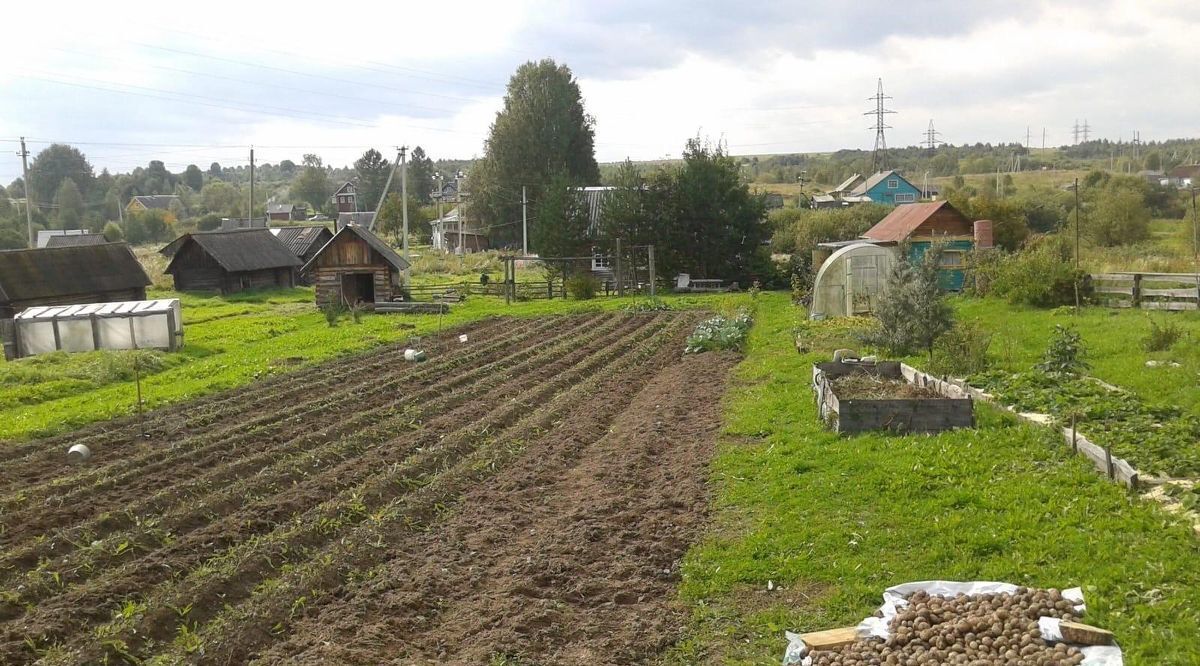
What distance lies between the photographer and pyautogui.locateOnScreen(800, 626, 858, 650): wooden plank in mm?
6289

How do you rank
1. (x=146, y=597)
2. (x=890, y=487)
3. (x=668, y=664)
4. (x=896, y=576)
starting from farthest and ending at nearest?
(x=890, y=487)
(x=146, y=597)
(x=896, y=576)
(x=668, y=664)

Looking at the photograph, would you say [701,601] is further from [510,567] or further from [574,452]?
[574,452]

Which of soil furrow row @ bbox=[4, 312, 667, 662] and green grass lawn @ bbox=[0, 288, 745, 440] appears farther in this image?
green grass lawn @ bbox=[0, 288, 745, 440]

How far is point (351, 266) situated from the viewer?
36.2 metres

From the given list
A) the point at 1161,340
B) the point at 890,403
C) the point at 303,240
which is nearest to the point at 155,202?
the point at 303,240

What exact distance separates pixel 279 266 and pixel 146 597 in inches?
1667

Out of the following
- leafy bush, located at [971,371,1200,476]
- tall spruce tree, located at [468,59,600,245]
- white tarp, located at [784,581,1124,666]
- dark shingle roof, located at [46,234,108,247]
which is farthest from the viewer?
tall spruce tree, located at [468,59,600,245]

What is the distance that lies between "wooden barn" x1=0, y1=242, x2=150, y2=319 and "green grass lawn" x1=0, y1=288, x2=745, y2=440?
283 centimetres

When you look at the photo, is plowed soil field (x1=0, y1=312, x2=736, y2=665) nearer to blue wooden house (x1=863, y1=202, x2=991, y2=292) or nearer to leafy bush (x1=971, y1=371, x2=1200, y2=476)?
leafy bush (x1=971, y1=371, x2=1200, y2=476)

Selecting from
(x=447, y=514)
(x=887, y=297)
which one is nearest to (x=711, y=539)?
(x=447, y=514)

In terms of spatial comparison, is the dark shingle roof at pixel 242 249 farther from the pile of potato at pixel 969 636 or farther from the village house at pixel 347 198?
the village house at pixel 347 198

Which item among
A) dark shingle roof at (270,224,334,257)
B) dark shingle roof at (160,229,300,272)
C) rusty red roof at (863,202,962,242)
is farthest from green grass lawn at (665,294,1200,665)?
dark shingle roof at (270,224,334,257)

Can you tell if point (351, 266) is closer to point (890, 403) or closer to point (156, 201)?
point (890, 403)

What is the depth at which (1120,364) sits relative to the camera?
1528 centimetres
